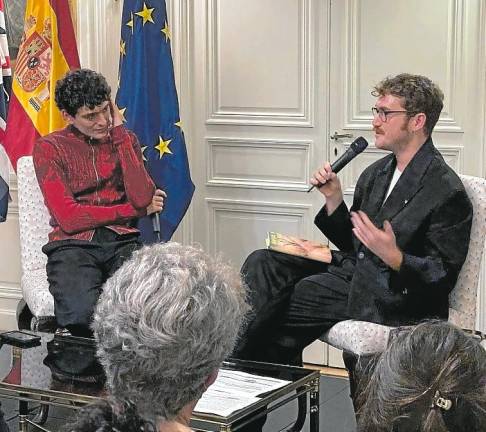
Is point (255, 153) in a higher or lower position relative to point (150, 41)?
lower

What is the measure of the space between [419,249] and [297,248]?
48cm

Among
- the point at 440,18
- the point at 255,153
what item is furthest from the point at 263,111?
the point at 440,18

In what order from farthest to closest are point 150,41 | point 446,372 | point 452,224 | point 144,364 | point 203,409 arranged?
point 150,41 → point 452,224 → point 203,409 → point 144,364 → point 446,372

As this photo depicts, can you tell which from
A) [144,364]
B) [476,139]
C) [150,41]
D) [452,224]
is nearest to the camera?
[144,364]

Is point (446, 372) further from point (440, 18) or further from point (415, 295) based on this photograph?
point (440, 18)

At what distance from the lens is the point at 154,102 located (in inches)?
168

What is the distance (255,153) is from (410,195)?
155 cm

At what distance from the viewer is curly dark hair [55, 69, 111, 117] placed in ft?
11.5

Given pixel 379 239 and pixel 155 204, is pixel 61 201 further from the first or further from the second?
pixel 379 239

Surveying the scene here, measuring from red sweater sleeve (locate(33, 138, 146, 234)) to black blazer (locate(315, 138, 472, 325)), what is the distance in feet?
3.34

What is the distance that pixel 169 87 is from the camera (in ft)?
14.1

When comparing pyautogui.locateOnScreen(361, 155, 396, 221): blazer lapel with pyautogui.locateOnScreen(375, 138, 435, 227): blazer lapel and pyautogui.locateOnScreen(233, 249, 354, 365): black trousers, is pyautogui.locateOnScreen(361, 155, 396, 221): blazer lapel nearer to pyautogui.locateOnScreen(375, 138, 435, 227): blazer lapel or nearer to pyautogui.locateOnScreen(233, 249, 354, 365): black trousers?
pyautogui.locateOnScreen(375, 138, 435, 227): blazer lapel

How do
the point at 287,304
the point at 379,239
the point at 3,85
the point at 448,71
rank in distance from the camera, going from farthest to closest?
the point at 3,85 → the point at 448,71 → the point at 287,304 → the point at 379,239

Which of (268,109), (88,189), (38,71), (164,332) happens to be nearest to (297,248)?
(88,189)
